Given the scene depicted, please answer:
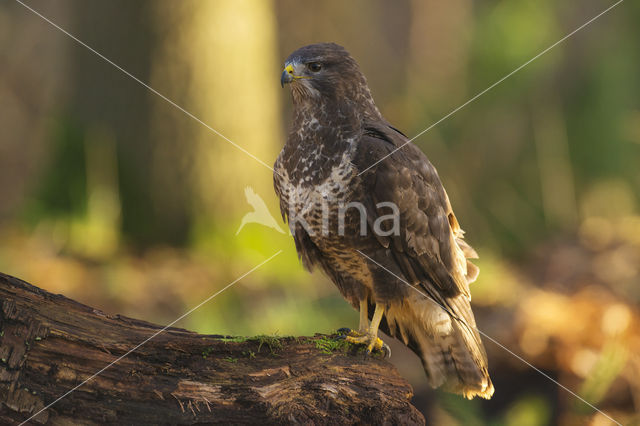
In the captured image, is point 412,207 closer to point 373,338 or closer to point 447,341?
point 373,338

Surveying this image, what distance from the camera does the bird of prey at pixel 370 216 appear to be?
3131 mm

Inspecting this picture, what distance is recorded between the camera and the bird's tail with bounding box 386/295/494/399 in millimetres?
3492

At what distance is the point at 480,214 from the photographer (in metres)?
→ 6.53

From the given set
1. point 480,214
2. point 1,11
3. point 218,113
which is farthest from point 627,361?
point 1,11

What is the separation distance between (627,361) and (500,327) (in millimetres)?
967

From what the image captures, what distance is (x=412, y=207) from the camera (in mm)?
3260

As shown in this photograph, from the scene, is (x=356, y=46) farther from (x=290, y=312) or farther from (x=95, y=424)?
(x=95, y=424)

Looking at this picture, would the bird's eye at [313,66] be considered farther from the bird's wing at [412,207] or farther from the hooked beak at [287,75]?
the bird's wing at [412,207]

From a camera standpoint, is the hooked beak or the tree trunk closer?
the tree trunk

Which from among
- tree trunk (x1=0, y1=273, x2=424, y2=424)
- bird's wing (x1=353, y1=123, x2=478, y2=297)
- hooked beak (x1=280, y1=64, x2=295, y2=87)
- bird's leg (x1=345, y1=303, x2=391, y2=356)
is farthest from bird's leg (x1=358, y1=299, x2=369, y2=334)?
hooked beak (x1=280, y1=64, x2=295, y2=87)

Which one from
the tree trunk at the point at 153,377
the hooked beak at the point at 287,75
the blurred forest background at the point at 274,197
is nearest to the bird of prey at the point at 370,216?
the hooked beak at the point at 287,75

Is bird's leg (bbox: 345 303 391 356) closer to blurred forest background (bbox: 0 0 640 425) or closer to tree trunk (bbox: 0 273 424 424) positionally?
tree trunk (bbox: 0 273 424 424)

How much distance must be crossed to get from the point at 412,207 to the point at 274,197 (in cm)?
323

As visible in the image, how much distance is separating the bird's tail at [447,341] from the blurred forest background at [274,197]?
1.41ft
